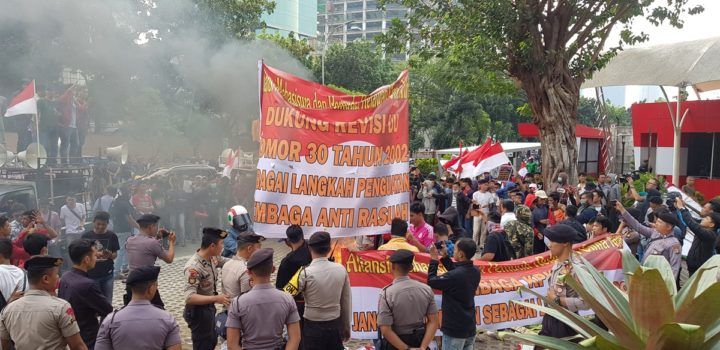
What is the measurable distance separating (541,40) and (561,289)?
12670mm

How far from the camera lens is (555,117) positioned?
16547mm

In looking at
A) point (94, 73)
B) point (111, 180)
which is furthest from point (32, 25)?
point (111, 180)

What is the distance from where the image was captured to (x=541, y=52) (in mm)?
15914

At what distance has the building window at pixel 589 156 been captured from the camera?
25.8 meters

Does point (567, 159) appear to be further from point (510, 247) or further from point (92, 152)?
point (92, 152)

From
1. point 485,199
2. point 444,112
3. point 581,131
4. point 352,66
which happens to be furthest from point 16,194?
point 444,112

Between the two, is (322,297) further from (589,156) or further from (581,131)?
(589,156)

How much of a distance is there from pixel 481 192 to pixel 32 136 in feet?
34.6

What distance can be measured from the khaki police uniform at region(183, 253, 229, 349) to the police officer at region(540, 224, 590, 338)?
8.10 feet

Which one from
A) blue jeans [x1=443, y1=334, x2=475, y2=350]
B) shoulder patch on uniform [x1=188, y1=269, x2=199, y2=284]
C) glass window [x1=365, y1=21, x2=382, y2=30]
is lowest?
blue jeans [x1=443, y1=334, x2=475, y2=350]

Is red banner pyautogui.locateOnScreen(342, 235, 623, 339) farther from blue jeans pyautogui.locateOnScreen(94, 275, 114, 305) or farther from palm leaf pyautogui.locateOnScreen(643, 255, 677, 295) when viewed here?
palm leaf pyautogui.locateOnScreen(643, 255, 677, 295)

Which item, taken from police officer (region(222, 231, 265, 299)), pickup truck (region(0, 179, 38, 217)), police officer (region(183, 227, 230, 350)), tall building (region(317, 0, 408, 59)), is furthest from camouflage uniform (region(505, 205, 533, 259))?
tall building (region(317, 0, 408, 59))

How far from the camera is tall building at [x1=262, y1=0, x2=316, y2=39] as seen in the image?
93.7 m

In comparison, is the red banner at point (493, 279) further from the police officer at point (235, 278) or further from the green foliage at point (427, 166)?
the green foliage at point (427, 166)
